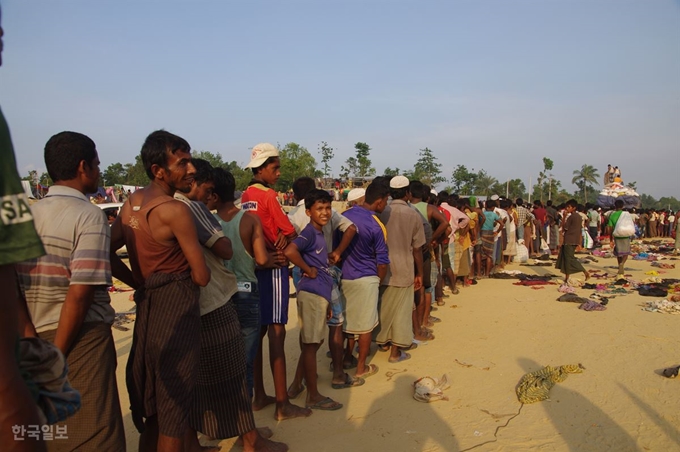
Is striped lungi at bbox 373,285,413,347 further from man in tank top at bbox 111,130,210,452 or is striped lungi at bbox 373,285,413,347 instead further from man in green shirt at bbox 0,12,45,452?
man in green shirt at bbox 0,12,45,452

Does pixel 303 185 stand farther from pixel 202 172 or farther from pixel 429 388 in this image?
pixel 429 388

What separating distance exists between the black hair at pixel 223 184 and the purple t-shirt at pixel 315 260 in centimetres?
78

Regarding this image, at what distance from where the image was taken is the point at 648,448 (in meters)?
3.51

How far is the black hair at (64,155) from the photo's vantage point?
246cm

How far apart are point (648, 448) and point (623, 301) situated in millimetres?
5839

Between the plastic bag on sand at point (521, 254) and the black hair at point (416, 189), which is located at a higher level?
the black hair at point (416, 189)

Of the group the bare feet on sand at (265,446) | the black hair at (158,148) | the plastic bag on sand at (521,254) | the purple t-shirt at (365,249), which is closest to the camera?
the black hair at (158,148)

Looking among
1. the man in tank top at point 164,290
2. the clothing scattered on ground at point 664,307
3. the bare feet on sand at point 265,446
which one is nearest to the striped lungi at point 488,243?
the clothing scattered on ground at point 664,307

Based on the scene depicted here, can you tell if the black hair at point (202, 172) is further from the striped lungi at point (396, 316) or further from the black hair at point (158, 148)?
the striped lungi at point (396, 316)

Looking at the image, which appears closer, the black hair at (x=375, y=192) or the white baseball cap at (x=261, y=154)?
the white baseball cap at (x=261, y=154)

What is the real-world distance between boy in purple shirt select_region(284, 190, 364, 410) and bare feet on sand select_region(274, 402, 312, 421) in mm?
178

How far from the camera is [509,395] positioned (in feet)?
14.7

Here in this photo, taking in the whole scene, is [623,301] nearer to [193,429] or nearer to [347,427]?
[347,427]

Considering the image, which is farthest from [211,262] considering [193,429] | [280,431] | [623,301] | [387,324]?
[623,301]
